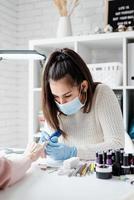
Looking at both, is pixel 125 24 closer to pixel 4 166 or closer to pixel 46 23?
pixel 46 23

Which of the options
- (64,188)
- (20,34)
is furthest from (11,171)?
(20,34)

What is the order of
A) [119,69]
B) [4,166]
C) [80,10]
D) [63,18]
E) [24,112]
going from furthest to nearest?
1. [24,112]
2. [80,10]
3. [63,18]
4. [119,69]
5. [4,166]

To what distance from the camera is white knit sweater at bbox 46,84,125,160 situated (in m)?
1.62

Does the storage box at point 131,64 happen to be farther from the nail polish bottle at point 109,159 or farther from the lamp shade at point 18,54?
the nail polish bottle at point 109,159

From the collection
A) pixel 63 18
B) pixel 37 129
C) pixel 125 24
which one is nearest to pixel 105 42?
pixel 125 24

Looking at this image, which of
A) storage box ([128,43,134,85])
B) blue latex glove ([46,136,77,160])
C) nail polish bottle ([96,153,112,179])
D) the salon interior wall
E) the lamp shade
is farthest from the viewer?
the salon interior wall

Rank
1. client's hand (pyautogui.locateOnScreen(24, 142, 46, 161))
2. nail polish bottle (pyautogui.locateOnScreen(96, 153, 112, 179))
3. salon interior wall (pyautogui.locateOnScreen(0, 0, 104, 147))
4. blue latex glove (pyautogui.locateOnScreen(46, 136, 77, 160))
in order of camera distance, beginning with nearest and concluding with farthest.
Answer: nail polish bottle (pyautogui.locateOnScreen(96, 153, 112, 179))
client's hand (pyautogui.locateOnScreen(24, 142, 46, 161))
blue latex glove (pyautogui.locateOnScreen(46, 136, 77, 160))
salon interior wall (pyautogui.locateOnScreen(0, 0, 104, 147))

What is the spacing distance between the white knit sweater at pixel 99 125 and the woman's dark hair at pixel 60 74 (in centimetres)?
4

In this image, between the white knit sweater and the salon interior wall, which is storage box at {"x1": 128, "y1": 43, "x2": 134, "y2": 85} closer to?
the salon interior wall

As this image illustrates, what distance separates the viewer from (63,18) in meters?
2.93

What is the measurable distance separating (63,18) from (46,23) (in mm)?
465

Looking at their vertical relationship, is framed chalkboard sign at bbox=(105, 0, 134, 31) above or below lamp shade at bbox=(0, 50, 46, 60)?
above

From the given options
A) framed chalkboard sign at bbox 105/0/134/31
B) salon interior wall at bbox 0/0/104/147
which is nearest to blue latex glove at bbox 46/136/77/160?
framed chalkboard sign at bbox 105/0/134/31

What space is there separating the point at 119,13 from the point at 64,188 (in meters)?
2.10
